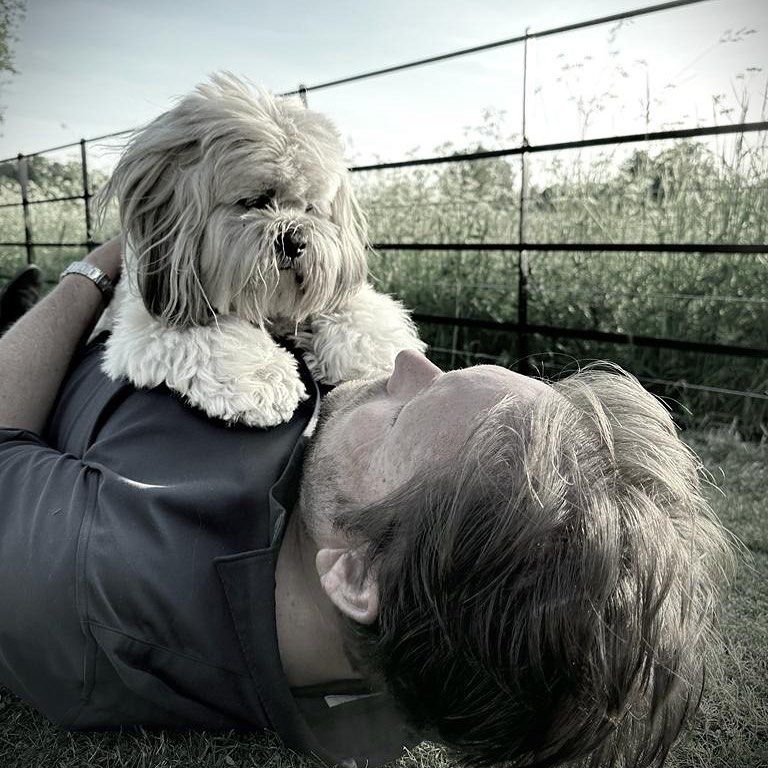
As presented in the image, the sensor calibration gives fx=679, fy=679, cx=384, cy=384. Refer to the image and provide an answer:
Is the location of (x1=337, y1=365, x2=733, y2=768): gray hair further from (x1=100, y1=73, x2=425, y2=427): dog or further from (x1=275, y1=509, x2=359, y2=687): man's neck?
(x1=100, y1=73, x2=425, y2=427): dog

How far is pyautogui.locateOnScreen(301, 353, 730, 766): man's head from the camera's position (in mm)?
1192

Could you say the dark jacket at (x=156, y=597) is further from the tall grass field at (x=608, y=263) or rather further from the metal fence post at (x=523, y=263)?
the metal fence post at (x=523, y=263)

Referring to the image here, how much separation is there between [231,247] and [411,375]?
826mm

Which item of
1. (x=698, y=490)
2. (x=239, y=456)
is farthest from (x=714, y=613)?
(x=239, y=456)

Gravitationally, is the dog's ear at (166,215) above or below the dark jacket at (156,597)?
above

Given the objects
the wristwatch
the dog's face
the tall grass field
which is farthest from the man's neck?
the tall grass field

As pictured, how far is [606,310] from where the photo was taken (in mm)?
4770

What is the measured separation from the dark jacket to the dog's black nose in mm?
740

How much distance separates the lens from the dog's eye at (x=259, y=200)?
6.98ft

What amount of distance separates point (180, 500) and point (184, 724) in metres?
0.53

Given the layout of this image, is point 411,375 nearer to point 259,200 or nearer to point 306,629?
point 306,629

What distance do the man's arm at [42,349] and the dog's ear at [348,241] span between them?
838 mm

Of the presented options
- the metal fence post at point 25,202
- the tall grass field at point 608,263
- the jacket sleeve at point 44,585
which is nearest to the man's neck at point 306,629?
the jacket sleeve at point 44,585

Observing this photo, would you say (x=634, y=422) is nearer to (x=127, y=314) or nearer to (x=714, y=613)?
(x=714, y=613)
